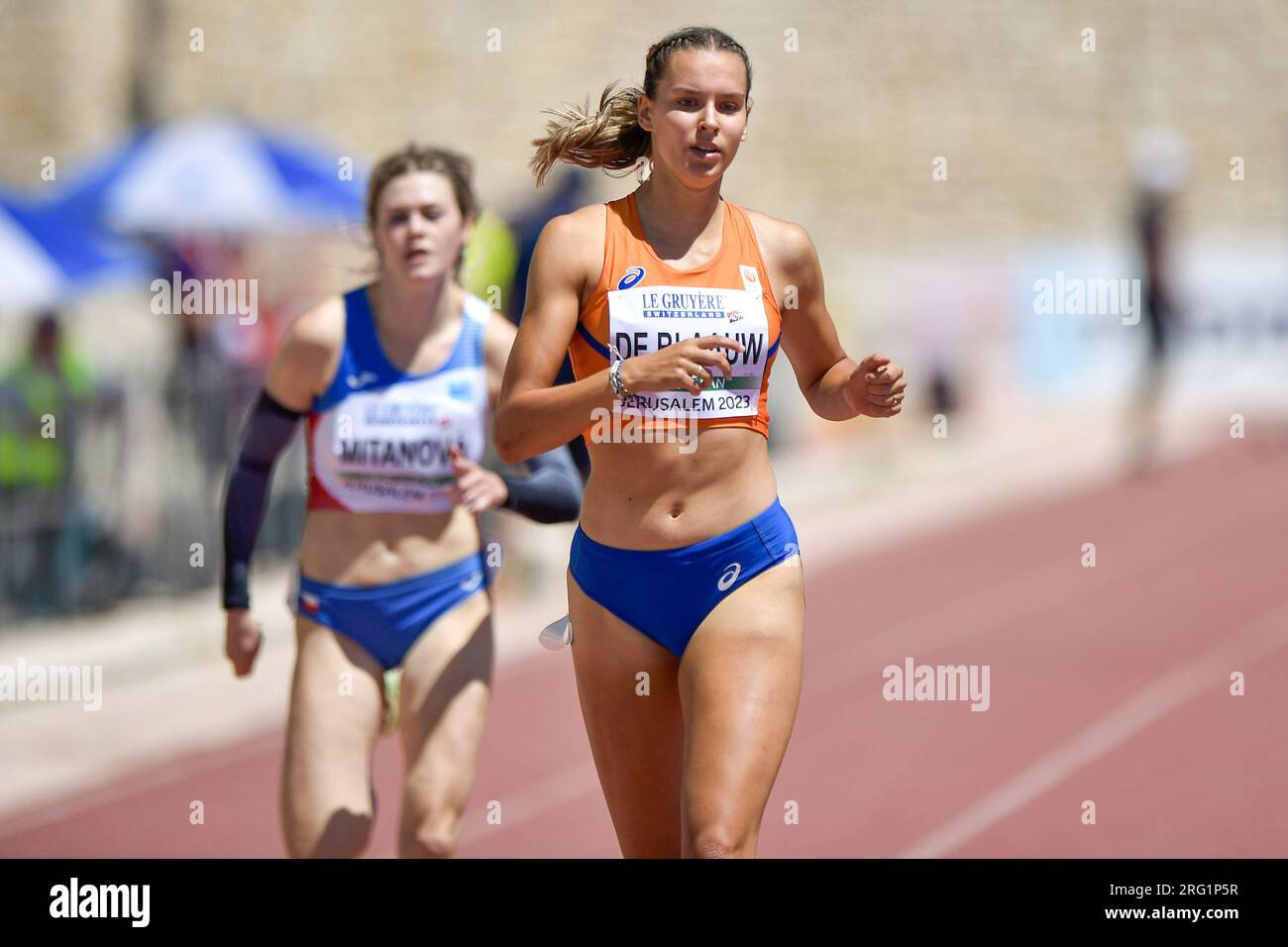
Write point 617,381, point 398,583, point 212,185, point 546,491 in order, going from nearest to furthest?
point 617,381, point 546,491, point 398,583, point 212,185

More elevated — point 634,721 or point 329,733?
point 634,721

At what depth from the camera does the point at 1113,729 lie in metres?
9.78

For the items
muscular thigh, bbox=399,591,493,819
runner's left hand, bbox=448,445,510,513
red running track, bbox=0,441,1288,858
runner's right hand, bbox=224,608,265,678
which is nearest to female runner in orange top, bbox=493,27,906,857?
runner's left hand, bbox=448,445,510,513

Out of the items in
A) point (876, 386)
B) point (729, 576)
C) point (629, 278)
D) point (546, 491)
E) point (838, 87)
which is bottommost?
point (729, 576)

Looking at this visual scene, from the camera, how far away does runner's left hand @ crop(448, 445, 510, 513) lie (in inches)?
209

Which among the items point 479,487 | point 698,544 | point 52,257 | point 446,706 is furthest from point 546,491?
point 52,257

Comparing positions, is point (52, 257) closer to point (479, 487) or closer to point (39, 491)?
point (39, 491)

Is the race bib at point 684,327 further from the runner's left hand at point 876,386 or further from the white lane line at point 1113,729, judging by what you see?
the white lane line at point 1113,729

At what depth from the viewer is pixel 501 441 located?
174 inches

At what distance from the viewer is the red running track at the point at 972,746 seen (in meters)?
7.98

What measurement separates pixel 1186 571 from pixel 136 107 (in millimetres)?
31552

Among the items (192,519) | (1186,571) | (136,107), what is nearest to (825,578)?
(1186,571)

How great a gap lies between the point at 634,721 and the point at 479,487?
101 centimetres
